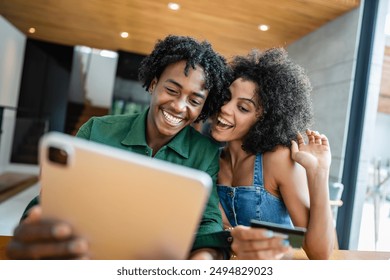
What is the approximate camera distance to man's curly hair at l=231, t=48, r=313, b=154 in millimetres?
1218

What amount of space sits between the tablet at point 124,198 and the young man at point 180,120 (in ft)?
1.27

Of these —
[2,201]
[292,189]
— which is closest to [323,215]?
[292,189]

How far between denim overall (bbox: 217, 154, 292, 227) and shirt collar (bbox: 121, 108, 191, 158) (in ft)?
0.76

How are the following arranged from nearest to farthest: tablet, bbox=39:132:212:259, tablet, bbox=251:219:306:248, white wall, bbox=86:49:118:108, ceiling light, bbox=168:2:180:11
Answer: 1. tablet, bbox=39:132:212:259
2. tablet, bbox=251:219:306:248
3. ceiling light, bbox=168:2:180:11
4. white wall, bbox=86:49:118:108

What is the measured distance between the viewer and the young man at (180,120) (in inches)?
39.8

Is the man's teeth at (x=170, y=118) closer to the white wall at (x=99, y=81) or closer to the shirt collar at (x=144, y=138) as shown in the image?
the shirt collar at (x=144, y=138)

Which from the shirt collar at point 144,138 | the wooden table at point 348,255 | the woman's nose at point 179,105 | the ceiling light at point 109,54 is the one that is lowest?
the wooden table at point 348,255

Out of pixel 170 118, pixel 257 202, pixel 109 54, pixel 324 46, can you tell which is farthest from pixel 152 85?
pixel 109 54

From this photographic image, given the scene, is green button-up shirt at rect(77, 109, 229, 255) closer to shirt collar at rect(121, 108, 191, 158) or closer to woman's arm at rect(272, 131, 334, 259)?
shirt collar at rect(121, 108, 191, 158)

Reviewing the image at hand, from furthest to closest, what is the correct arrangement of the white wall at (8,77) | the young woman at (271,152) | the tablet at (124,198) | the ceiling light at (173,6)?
the white wall at (8,77) → the ceiling light at (173,6) → the young woman at (271,152) → the tablet at (124,198)

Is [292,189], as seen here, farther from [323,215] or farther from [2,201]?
[2,201]

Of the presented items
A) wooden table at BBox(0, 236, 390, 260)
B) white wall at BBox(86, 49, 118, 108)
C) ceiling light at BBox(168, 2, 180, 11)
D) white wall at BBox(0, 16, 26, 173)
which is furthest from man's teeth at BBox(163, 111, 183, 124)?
A: white wall at BBox(86, 49, 118, 108)

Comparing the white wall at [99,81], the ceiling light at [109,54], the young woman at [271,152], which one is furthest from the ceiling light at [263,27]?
the white wall at [99,81]

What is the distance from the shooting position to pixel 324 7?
2055mm
